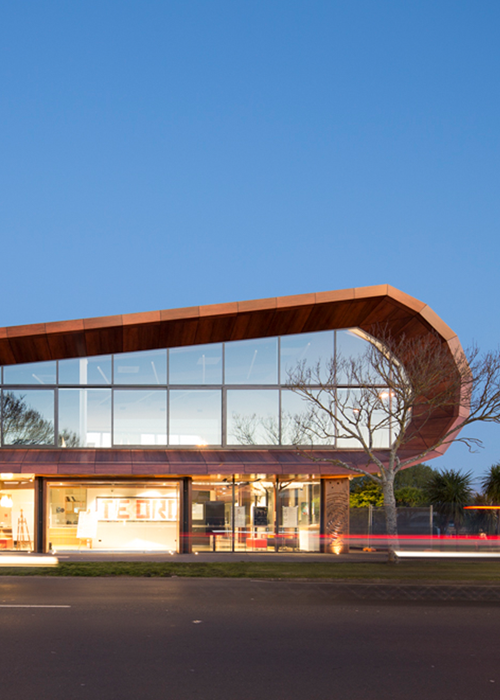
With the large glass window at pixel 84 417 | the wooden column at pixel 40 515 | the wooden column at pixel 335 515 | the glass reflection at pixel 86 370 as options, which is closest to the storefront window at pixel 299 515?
the wooden column at pixel 335 515

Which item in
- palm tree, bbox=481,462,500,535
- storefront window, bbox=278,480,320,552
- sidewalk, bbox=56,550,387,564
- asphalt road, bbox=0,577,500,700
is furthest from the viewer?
palm tree, bbox=481,462,500,535

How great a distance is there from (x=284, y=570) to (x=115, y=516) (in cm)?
974

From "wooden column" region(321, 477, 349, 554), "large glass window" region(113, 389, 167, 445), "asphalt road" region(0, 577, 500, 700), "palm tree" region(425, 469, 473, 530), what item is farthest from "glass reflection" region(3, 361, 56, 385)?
"palm tree" region(425, 469, 473, 530)

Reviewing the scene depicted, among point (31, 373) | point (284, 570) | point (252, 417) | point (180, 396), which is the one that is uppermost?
point (31, 373)

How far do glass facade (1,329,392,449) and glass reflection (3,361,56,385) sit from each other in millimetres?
36

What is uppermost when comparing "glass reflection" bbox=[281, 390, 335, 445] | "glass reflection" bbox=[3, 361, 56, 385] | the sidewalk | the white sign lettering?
"glass reflection" bbox=[3, 361, 56, 385]

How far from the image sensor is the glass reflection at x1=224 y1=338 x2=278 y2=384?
25328mm

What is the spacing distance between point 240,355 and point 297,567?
937 centimetres

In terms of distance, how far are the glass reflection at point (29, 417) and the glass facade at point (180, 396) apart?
0.04 m

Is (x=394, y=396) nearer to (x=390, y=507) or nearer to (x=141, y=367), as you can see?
(x=390, y=507)

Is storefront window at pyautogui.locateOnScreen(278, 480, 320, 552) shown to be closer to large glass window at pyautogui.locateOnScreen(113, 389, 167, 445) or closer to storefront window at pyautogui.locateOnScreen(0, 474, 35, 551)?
large glass window at pyautogui.locateOnScreen(113, 389, 167, 445)

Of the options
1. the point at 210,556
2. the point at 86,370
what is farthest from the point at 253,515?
the point at 86,370

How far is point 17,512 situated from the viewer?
25016mm

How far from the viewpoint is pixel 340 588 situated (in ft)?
48.0
